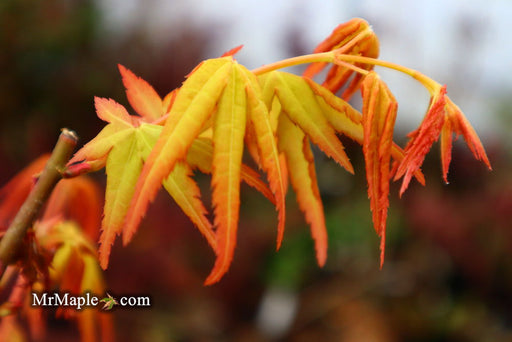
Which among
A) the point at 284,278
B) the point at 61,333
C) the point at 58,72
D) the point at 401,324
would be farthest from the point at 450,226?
the point at 58,72

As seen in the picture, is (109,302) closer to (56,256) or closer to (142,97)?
(56,256)

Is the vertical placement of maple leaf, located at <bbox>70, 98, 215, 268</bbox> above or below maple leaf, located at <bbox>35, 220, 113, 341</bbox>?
above

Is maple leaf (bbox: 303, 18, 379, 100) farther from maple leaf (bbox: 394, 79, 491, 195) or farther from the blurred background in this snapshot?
the blurred background

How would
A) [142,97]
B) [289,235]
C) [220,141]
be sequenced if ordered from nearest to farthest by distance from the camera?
[220,141] < [142,97] < [289,235]

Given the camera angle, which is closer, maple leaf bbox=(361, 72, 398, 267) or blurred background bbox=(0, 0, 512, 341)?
maple leaf bbox=(361, 72, 398, 267)

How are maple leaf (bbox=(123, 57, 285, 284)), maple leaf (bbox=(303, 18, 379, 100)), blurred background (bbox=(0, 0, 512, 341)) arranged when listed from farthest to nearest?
1. blurred background (bbox=(0, 0, 512, 341))
2. maple leaf (bbox=(303, 18, 379, 100))
3. maple leaf (bbox=(123, 57, 285, 284))

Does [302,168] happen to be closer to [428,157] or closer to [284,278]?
[284,278]

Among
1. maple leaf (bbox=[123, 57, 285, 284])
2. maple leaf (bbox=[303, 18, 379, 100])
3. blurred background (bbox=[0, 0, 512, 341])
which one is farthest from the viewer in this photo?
blurred background (bbox=[0, 0, 512, 341])

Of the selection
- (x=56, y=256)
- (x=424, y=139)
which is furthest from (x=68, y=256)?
(x=424, y=139)

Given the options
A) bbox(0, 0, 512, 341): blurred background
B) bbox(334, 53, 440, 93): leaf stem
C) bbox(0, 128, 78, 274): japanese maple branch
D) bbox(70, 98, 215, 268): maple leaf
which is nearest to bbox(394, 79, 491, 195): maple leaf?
bbox(334, 53, 440, 93): leaf stem
